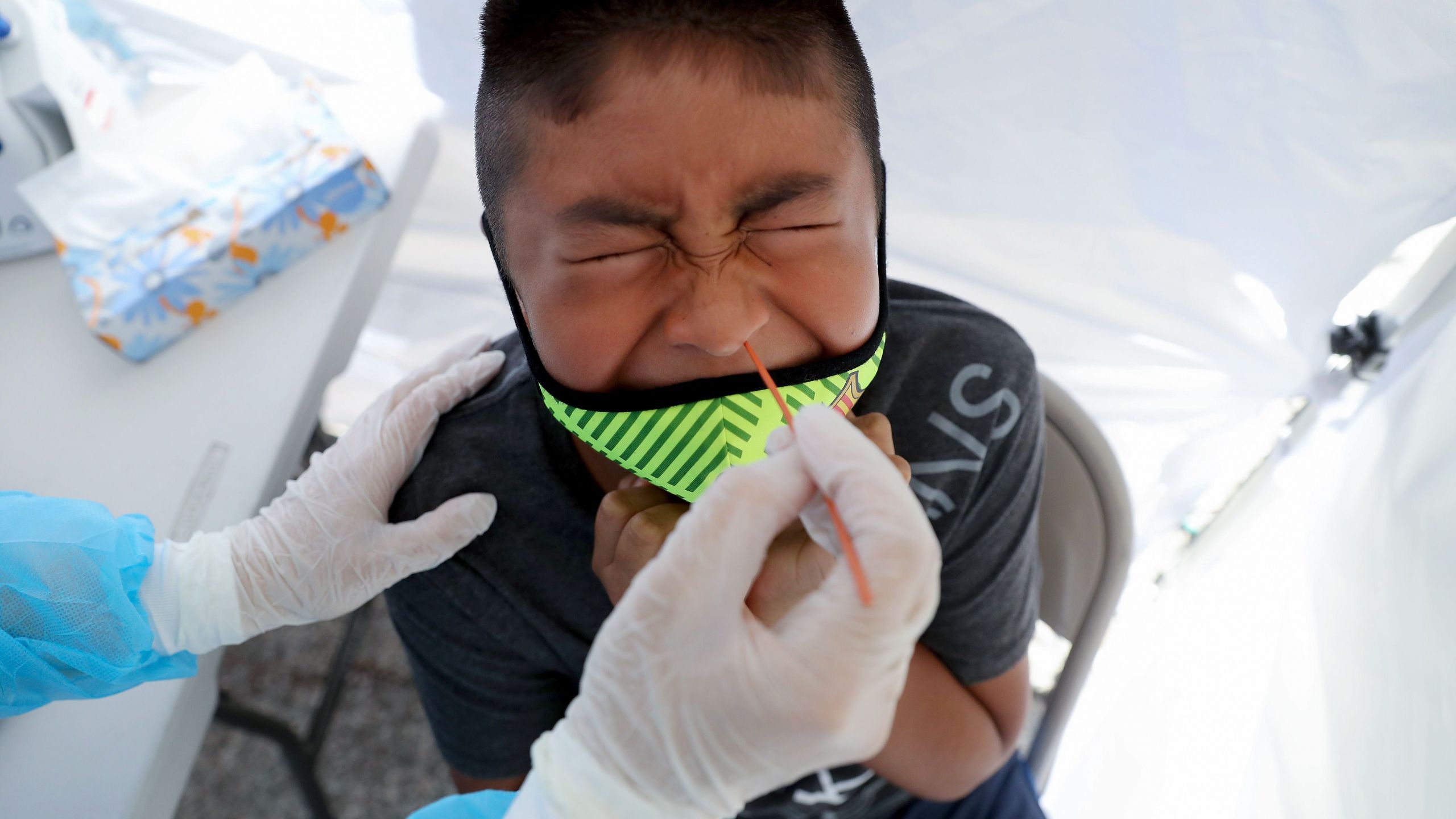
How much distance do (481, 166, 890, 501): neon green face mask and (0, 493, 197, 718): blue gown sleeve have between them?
55cm

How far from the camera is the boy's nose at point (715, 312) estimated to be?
0.78 m

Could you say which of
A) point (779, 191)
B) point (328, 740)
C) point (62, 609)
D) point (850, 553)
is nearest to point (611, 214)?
point (779, 191)

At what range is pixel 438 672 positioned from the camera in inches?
45.0

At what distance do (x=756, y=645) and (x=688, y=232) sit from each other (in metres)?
0.34

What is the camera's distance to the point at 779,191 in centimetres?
76

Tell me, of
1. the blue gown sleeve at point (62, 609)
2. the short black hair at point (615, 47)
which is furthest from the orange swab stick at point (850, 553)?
the blue gown sleeve at point (62, 609)

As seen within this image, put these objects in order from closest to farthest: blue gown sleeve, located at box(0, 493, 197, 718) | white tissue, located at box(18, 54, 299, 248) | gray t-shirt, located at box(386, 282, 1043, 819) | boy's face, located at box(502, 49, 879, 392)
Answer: boy's face, located at box(502, 49, 879, 392)
blue gown sleeve, located at box(0, 493, 197, 718)
gray t-shirt, located at box(386, 282, 1043, 819)
white tissue, located at box(18, 54, 299, 248)

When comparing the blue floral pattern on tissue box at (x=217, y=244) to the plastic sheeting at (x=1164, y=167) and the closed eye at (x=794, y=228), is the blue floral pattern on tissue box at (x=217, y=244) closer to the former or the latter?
the plastic sheeting at (x=1164, y=167)

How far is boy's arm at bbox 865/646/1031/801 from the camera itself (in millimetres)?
1112

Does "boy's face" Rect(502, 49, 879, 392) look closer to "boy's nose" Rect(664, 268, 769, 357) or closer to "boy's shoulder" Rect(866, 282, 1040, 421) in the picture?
"boy's nose" Rect(664, 268, 769, 357)

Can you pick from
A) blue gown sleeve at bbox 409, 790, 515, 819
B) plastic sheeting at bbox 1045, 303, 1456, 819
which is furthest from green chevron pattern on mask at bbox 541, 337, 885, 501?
plastic sheeting at bbox 1045, 303, 1456, 819

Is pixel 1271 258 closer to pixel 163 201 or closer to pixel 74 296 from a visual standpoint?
pixel 163 201

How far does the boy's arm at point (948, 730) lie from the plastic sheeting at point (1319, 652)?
26cm

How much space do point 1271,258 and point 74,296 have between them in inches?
69.3
